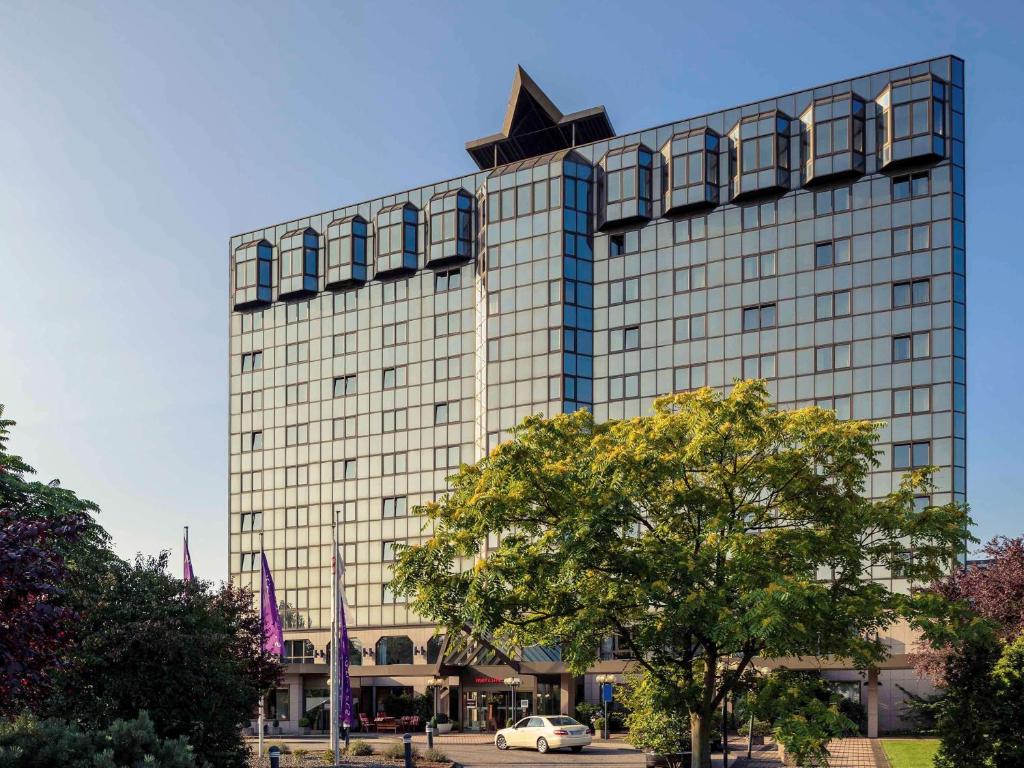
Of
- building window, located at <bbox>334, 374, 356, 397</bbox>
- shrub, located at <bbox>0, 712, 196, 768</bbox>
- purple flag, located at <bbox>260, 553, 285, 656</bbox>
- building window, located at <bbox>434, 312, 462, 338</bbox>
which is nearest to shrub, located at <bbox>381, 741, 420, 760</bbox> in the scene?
purple flag, located at <bbox>260, 553, 285, 656</bbox>

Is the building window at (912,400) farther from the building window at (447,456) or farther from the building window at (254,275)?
the building window at (254,275)

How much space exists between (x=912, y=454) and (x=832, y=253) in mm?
12933

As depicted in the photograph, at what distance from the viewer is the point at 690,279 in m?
72.6

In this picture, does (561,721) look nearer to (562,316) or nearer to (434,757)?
(434,757)

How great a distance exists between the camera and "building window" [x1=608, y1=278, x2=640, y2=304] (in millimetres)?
74438

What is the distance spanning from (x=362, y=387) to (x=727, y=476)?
200 ft

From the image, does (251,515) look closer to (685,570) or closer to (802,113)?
(802,113)

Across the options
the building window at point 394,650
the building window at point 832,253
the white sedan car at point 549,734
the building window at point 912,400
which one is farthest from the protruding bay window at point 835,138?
the building window at point 394,650

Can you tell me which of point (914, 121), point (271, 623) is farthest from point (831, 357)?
point (271, 623)

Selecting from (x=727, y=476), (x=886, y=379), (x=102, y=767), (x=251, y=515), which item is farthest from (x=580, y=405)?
(x=102, y=767)

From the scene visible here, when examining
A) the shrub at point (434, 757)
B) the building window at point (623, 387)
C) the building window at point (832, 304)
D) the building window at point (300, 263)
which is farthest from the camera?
the building window at point (300, 263)

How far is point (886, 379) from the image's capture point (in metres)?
65.1

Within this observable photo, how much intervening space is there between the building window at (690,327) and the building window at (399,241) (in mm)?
22070

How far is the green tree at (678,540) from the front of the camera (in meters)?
26.1
